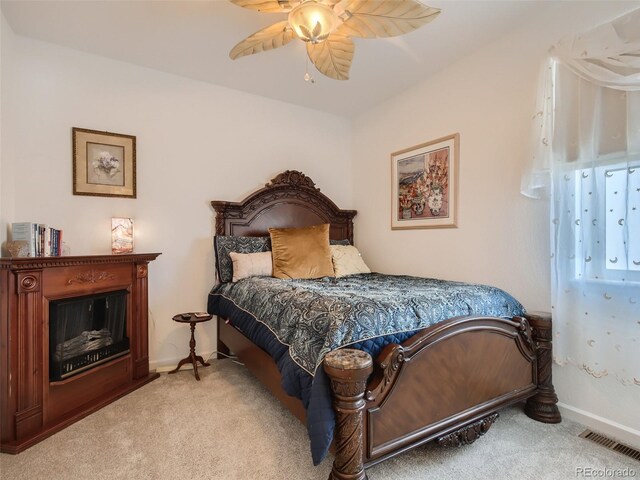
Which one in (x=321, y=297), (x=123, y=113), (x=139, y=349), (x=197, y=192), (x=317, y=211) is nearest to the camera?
(x=321, y=297)

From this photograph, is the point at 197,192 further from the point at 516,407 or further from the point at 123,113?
the point at 516,407

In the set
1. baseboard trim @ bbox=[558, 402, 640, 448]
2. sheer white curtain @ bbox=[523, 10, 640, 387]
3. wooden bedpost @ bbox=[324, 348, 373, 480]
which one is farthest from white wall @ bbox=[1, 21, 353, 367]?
baseboard trim @ bbox=[558, 402, 640, 448]

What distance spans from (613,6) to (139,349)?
12.5ft

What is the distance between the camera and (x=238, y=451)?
166 cm

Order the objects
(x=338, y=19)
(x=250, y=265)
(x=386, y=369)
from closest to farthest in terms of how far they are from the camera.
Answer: (x=386, y=369) < (x=338, y=19) < (x=250, y=265)

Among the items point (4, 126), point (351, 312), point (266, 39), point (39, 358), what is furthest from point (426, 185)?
point (4, 126)

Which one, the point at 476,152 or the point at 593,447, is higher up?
the point at 476,152

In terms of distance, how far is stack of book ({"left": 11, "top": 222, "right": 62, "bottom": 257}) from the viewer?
1986 mm

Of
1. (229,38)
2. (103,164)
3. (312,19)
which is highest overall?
(229,38)

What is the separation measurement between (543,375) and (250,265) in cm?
226

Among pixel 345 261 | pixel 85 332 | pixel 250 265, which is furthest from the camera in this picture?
pixel 345 261

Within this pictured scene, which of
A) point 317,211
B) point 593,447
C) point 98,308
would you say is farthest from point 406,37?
point 98,308

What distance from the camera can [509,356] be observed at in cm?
185

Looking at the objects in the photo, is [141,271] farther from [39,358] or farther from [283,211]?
[283,211]
